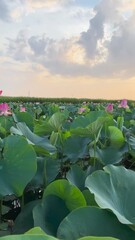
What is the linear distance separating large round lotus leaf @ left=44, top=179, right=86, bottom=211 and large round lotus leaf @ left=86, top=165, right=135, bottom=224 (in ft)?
0.11

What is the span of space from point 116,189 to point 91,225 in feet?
0.49

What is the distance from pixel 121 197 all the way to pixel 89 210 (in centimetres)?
13

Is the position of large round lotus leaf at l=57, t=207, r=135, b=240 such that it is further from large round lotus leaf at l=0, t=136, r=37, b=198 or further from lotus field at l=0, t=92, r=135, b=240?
large round lotus leaf at l=0, t=136, r=37, b=198

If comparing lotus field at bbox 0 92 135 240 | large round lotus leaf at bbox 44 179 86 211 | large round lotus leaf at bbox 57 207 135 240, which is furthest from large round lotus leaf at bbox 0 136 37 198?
large round lotus leaf at bbox 57 207 135 240

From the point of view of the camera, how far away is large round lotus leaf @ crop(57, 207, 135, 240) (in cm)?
57

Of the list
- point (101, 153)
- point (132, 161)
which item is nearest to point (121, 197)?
point (101, 153)

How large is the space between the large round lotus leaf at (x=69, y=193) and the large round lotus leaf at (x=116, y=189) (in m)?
0.03

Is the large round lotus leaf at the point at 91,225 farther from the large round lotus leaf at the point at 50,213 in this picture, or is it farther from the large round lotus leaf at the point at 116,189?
the large round lotus leaf at the point at 50,213

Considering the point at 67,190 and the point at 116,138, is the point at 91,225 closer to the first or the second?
the point at 67,190

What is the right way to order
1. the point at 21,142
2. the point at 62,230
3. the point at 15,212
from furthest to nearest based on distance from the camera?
Answer: the point at 15,212
the point at 21,142
the point at 62,230

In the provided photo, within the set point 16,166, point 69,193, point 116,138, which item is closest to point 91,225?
point 69,193

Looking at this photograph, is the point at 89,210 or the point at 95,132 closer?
the point at 89,210

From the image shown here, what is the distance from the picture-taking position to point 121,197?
710mm

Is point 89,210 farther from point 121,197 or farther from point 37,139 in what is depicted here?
point 37,139
